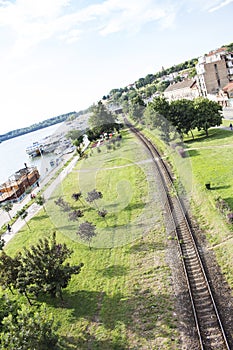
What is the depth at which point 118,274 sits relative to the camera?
63.0 ft

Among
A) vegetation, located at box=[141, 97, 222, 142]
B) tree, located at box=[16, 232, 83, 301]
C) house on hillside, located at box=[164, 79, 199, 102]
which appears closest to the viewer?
tree, located at box=[16, 232, 83, 301]

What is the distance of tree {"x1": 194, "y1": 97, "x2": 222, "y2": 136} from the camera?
44562 millimetres

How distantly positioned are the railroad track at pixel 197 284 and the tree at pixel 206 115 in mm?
19403

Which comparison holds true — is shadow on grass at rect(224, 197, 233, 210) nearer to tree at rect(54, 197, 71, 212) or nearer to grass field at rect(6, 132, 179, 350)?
grass field at rect(6, 132, 179, 350)

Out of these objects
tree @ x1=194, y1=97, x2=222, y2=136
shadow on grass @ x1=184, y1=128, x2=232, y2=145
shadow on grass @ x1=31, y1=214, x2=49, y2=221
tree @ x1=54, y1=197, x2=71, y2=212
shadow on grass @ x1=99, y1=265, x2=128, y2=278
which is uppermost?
tree @ x1=194, y1=97, x2=222, y2=136

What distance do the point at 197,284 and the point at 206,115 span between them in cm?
3272

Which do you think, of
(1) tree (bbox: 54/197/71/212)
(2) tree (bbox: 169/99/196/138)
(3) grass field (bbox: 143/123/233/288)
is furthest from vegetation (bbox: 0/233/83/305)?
(2) tree (bbox: 169/99/196/138)

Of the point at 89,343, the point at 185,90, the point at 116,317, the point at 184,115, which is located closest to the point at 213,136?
the point at 184,115

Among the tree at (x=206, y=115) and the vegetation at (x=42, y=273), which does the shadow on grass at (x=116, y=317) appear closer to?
the vegetation at (x=42, y=273)

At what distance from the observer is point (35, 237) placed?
28438 millimetres

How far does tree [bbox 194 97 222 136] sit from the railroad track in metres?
19.4

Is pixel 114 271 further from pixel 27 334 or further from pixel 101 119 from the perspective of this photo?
pixel 101 119

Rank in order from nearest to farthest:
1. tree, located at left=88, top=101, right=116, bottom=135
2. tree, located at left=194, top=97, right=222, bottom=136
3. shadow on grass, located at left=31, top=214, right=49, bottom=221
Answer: shadow on grass, located at left=31, top=214, right=49, bottom=221
tree, located at left=194, top=97, right=222, bottom=136
tree, located at left=88, top=101, right=116, bottom=135

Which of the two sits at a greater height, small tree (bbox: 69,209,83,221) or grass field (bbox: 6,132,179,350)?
small tree (bbox: 69,209,83,221)
